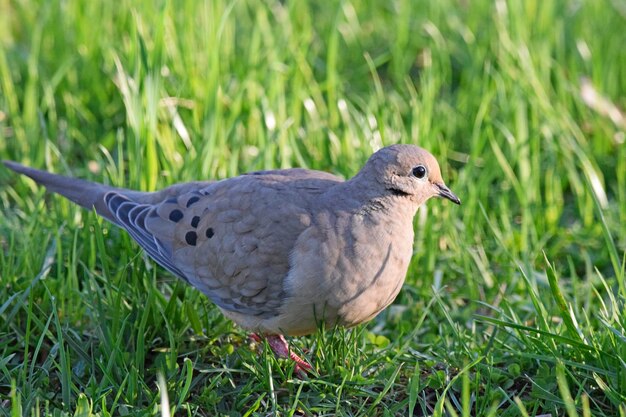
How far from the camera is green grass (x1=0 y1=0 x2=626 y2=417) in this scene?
3.07 meters

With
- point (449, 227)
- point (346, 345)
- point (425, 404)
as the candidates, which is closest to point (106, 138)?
point (449, 227)

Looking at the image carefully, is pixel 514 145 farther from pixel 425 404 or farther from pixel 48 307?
pixel 48 307

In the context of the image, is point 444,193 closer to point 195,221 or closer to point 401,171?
point 401,171

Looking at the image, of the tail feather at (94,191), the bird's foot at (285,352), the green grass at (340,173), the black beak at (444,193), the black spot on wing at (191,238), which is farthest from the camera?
the tail feather at (94,191)

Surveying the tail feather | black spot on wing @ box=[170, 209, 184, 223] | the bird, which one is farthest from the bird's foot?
the tail feather

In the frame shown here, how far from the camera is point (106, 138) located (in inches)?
189

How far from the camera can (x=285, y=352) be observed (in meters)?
3.30

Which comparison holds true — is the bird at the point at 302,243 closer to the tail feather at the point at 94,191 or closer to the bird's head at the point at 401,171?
the bird's head at the point at 401,171

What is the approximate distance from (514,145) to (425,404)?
1840 mm

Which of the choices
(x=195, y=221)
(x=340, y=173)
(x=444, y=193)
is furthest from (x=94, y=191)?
(x=444, y=193)

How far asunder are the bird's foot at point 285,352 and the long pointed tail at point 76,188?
843 millimetres

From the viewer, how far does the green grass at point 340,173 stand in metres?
3.07

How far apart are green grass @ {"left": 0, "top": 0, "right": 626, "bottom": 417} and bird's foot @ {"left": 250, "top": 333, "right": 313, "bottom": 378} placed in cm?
5

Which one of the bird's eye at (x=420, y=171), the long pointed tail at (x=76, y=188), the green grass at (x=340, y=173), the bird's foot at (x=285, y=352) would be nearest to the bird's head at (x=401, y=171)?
the bird's eye at (x=420, y=171)
